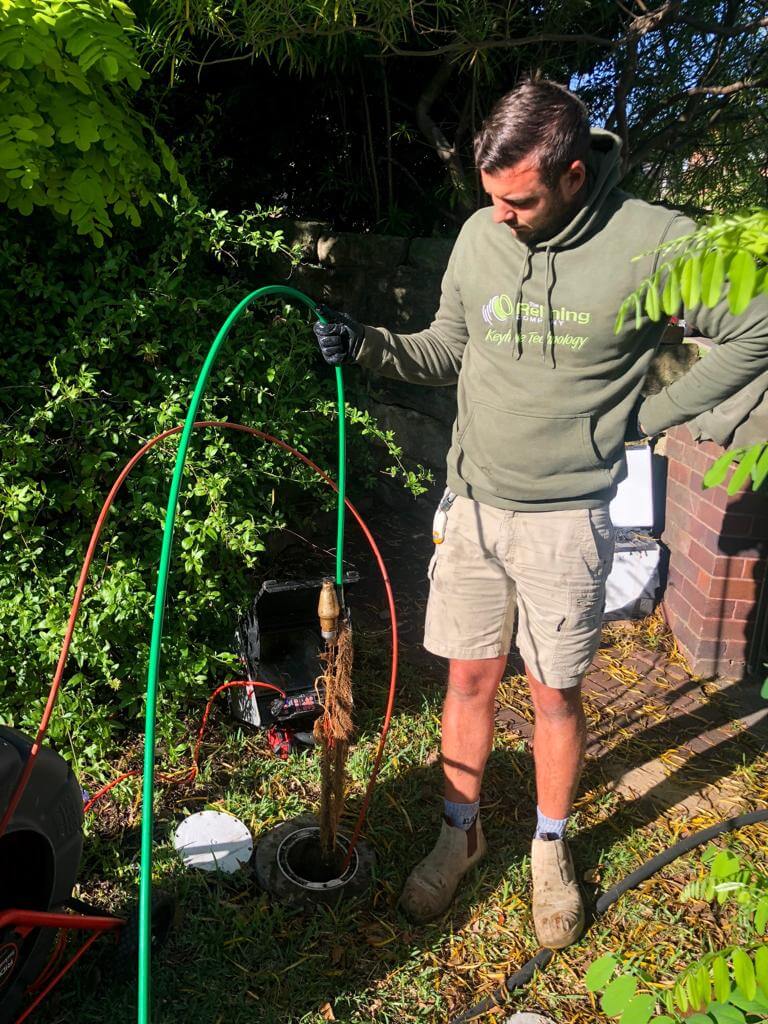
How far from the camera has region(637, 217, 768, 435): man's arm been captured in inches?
76.5

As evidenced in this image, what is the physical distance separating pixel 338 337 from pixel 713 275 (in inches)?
49.7

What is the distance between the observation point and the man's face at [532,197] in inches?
75.4

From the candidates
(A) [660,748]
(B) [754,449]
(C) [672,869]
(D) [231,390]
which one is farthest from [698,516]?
(B) [754,449]

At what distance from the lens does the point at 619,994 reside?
43.6 inches

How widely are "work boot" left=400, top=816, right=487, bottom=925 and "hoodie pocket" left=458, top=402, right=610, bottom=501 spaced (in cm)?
109

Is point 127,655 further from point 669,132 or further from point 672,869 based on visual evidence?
point 669,132

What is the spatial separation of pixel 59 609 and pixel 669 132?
3565mm

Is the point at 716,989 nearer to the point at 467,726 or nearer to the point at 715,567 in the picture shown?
the point at 467,726

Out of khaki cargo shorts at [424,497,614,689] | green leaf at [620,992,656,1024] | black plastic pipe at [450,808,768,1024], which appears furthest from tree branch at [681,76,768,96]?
green leaf at [620,992,656,1024]

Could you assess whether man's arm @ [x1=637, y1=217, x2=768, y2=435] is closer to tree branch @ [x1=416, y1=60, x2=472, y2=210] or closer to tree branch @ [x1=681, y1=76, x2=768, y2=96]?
tree branch @ [x1=681, y1=76, x2=768, y2=96]

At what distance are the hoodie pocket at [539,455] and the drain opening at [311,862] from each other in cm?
123

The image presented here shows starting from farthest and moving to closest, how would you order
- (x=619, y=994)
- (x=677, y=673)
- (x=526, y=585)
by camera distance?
1. (x=677, y=673)
2. (x=526, y=585)
3. (x=619, y=994)

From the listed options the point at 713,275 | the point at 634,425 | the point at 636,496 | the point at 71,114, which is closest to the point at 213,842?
A: the point at 634,425

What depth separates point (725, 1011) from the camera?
1.06 meters
